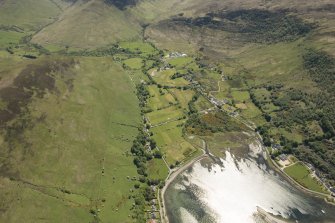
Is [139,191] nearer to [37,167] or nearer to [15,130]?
[37,167]

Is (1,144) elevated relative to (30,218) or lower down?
elevated

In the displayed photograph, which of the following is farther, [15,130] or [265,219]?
[15,130]

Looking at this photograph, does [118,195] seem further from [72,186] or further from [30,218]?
[30,218]

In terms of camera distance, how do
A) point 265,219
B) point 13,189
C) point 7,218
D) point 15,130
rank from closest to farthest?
point 7,218 → point 13,189 → point 265,219 → point 15,130

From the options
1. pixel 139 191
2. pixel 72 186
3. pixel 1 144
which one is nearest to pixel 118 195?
pixel 139 191

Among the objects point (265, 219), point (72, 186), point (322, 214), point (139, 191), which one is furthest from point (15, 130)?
point (322, 214)

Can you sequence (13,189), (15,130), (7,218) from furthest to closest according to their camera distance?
1. (15,130)
2. (13,189)
3. (7,218)

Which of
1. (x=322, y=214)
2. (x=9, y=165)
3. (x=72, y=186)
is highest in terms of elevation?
(x=9, y=165)

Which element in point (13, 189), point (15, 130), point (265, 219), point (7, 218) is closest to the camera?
point (7, 218)

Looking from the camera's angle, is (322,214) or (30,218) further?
(322,214)
